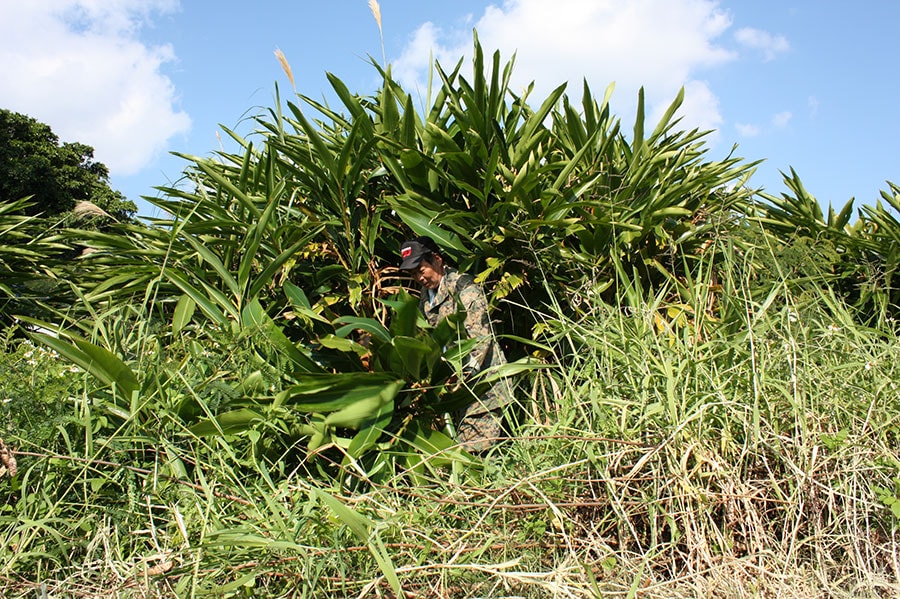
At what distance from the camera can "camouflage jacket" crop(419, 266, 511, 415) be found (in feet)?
9.67

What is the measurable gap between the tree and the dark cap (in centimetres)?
1563

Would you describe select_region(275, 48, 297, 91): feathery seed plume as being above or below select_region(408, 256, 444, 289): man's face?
above

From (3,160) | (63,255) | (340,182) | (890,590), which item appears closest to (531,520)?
(890,590)

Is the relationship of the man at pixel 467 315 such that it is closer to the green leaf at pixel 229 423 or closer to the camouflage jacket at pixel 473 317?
the camouflage jacket at pixel 473 317

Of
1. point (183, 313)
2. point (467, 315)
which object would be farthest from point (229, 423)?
point (467, 315)

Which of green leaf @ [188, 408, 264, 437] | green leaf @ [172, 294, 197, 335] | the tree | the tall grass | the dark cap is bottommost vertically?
the tall grass

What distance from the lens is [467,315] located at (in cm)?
311

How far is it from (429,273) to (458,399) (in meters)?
0.64

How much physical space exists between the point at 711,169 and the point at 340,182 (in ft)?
6.56

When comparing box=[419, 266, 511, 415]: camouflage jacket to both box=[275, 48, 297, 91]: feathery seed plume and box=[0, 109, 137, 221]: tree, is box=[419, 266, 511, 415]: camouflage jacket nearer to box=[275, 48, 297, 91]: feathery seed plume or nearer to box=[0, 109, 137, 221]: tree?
box=[275, 48, 297, 91]: feathery seed plume

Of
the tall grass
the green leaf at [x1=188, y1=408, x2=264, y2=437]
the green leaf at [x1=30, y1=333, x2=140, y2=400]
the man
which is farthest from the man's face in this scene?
the green leaf at [x1=30, y1=333, x2=140, y2=400]

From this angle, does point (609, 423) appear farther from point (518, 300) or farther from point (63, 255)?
point (63, 255)

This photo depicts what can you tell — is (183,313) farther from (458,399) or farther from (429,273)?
(458,399)

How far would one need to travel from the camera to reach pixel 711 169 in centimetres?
378
